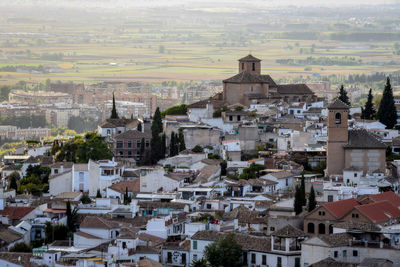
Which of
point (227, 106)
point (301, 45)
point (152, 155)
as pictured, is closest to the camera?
point (152, 155)

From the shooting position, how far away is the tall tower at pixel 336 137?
120 feet

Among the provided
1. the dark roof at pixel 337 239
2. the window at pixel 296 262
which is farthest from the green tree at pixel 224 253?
the dark roof at pixel 337 239

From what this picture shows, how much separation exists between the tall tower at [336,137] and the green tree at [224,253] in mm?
10108

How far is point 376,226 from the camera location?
26.9 m

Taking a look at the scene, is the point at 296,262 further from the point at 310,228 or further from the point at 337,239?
the point at 310,228

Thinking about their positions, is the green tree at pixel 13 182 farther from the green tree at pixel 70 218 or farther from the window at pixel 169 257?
the window at pixel 169 257

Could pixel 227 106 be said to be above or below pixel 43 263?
above

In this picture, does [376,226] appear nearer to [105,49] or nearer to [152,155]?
[152,155]

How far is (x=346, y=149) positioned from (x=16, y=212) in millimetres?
10064

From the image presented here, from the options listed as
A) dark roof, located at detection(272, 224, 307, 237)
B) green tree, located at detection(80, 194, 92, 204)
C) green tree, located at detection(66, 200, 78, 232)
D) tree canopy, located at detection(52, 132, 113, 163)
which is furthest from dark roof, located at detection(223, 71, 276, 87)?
dark roof, located at detection(272, 224, 307, 237)

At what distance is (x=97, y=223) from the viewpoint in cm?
2994

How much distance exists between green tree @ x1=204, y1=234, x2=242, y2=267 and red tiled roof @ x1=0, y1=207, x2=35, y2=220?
7.64 m

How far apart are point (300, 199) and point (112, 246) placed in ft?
18.8

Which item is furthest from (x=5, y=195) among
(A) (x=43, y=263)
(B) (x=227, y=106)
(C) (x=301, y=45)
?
(C) (x=301, y=45)
